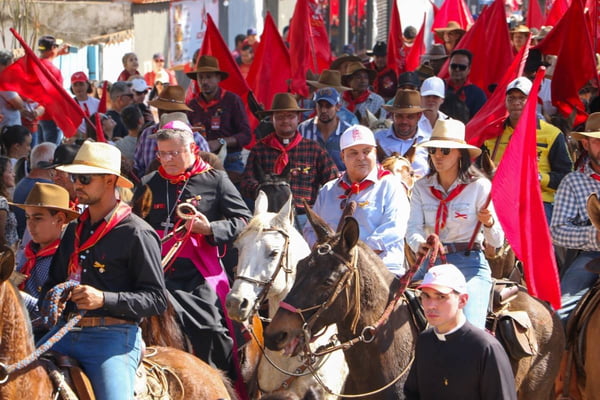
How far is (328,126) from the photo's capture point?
44.0ft

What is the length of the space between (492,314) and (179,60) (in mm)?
17921

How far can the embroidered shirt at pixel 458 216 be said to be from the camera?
8.32m

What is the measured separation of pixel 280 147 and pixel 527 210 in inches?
183

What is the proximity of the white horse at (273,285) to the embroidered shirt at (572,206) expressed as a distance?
230cm

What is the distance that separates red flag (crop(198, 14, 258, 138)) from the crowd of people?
102 centimetres

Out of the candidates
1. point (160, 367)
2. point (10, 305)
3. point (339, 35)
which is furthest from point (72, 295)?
point (339, 35)

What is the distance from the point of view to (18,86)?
49.1ft

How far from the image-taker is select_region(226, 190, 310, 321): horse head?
823cm

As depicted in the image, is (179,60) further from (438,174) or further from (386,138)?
(438,174)

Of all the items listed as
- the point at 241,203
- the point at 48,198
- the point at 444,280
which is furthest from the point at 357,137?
the point at 444,280

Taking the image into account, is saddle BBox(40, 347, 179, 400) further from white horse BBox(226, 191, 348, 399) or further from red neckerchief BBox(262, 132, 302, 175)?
red neckerchief BBox(262, 132, 302, 175)

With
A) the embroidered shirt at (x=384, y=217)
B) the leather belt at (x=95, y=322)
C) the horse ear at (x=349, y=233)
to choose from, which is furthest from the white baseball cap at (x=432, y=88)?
the leather belt at (x=95, y=322)

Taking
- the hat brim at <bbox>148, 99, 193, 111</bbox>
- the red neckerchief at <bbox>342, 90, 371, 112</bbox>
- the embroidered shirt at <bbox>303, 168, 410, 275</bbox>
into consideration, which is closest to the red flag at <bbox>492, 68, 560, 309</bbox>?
the embroidered shirt at <bbox>303, 168, 410, 275</bbox>

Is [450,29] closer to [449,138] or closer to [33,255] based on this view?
[449,138]
